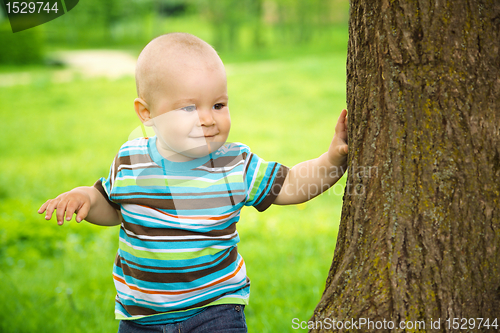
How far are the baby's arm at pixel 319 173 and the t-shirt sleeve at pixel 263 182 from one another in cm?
3

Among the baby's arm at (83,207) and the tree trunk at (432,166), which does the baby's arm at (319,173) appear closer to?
the tree trunk at (432,166)

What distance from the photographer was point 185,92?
163 centimetres

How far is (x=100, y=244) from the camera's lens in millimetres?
4031

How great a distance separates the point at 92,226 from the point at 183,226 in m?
3.00

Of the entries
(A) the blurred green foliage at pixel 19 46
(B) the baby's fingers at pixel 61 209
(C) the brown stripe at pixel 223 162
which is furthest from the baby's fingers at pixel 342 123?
(A) the blurred green foliage at pixel 19 46

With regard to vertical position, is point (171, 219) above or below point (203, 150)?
below

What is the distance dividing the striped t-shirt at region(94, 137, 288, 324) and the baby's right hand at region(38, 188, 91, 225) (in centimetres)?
11

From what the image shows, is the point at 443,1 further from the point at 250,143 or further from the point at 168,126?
the point at 250,143

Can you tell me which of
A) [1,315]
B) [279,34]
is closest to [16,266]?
[1,315]

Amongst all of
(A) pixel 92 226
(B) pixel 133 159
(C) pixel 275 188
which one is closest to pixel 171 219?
(B) pixel 133 159

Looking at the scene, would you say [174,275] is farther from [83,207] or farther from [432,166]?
[432,166]

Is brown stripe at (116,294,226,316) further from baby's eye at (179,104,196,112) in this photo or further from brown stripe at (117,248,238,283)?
baby's eye at (179,104,196,112)

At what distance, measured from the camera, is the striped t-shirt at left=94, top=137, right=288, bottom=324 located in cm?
169

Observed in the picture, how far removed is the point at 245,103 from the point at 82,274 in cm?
743
